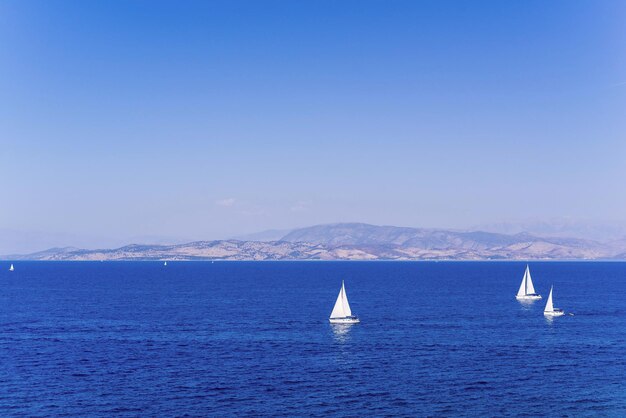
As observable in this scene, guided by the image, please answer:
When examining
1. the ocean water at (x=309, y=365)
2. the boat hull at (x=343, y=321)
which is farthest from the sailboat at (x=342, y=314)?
the ocean water at (x=309, y=365)

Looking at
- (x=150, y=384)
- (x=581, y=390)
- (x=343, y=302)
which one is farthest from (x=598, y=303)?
(x=150, y=384)

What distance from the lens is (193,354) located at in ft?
356

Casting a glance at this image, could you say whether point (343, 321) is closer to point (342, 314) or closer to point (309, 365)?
point (342, 314)

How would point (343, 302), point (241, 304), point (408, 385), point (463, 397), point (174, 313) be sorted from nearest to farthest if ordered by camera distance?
1. point (463, 397)
2. point (408, 385)
3. point (343, 302)
4. point (174, 313)
5. point (241, 304)

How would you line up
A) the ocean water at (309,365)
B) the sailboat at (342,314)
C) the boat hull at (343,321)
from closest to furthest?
the ocean water at (309,365) → the boat hull at (343,321) → the sailboat at (342,314)

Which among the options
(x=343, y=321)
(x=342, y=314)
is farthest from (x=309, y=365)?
(x=342, y=314)

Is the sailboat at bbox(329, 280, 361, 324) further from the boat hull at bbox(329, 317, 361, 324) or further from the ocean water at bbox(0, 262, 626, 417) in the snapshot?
the ocean water at bbox(0, 262, 626, 417)

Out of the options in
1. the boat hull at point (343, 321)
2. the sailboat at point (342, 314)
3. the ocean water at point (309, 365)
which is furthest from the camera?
the sailboat at point (342, 314)

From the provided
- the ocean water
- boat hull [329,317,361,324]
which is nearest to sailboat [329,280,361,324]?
boat hull [329,317,361,324]

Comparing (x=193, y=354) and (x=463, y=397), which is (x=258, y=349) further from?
(x=463, y=397)

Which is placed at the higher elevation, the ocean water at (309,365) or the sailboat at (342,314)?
the sailboat at (342,314)

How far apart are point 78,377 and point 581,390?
6191cm

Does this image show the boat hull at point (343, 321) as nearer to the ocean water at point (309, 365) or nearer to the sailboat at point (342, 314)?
the sailboat at point (342, 314)

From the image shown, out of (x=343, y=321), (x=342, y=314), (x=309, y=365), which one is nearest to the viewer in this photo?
(x=309, y=365)
